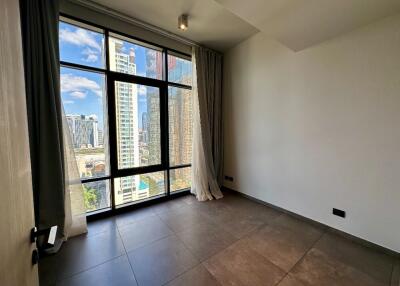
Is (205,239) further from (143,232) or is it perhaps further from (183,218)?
(143,232)

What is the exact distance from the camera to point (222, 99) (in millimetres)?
3645

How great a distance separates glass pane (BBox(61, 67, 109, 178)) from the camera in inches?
88.9

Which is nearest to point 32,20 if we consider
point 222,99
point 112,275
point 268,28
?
point 268,28

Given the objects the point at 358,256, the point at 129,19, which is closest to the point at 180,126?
the point at 129,19

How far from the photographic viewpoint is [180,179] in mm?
3471

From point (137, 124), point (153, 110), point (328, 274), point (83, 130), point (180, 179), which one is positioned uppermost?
point (153, 110)

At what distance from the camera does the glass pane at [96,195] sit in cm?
248

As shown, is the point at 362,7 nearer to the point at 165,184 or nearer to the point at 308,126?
the point at 308,126

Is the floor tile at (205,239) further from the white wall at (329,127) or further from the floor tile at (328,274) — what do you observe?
the white wall at (329,127)

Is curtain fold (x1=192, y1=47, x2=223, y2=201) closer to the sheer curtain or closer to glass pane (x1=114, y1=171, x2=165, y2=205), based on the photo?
glass pane (x1=114, y1=171, x2=165, y2=205)

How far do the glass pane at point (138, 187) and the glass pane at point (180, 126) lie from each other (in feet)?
1.34

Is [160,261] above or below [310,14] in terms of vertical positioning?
below

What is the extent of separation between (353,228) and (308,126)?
1.32m

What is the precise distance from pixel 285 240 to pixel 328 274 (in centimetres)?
51
